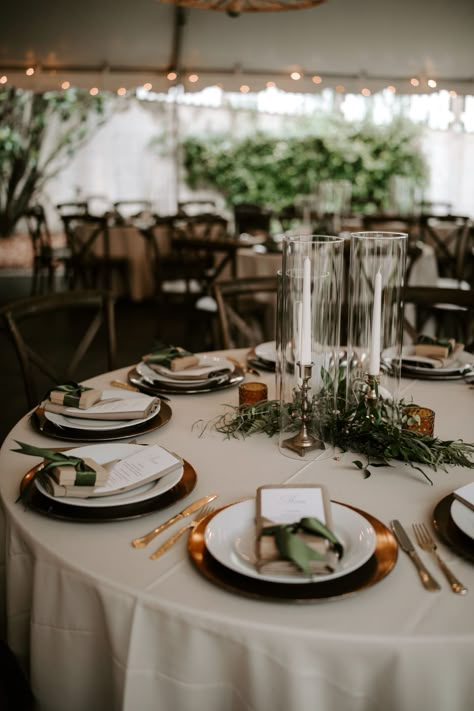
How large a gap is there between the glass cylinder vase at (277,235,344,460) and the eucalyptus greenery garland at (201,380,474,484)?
24 mm

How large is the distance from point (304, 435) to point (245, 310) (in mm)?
3297

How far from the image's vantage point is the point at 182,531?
3.82 feet

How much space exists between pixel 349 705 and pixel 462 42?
25.2 ft

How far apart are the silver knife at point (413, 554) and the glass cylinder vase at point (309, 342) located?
0.33 metres

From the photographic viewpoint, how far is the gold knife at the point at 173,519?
3.71ft

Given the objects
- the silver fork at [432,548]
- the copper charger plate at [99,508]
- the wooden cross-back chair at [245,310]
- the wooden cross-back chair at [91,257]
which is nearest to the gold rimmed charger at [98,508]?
the copper charger plate at [99,508]

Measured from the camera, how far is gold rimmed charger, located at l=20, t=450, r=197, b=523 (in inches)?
46.7

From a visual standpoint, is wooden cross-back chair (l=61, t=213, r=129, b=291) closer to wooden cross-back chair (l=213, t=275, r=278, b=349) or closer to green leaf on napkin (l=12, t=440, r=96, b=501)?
wooden cross-back chair (l=213, t=275, r=278, b=349)

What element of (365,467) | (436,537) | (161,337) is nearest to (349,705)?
(436,537)

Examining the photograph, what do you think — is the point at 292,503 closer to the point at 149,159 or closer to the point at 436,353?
the point at 436,353

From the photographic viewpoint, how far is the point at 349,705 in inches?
37.9

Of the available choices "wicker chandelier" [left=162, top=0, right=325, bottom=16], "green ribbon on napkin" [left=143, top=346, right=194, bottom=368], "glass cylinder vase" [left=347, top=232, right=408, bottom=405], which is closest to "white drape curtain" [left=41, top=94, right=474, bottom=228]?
"wicker chandelier" [left=162, top=0, right=325, bottom=16]

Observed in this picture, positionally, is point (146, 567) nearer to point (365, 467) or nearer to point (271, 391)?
point (365, 467)

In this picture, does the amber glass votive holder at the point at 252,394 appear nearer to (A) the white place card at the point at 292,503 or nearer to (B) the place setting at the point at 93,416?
(B) the place setting at the point at 93,416
